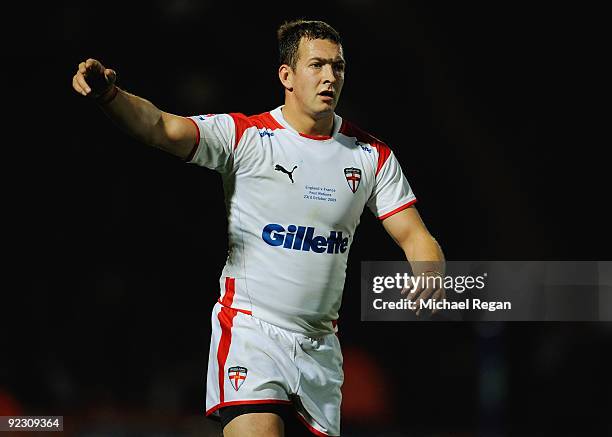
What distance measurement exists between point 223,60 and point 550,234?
9.95ft

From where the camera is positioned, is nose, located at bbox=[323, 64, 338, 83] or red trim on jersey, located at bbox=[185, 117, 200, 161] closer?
red trim on jersey, located at bbox=[185, 117, 200, 161]

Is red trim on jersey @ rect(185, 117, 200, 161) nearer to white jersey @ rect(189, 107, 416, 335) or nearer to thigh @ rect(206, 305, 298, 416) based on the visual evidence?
white jersey @ rect(189, 107, 416, 335)

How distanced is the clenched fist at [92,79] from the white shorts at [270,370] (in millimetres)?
1029

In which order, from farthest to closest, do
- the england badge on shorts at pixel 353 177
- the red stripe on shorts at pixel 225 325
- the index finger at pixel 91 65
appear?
the england badge on shorts at pixel 353 177 < the red stripe on shorts at pixel 225 325 < the index finger at pixel 91 65

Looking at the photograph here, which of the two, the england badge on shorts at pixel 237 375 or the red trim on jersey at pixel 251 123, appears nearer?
the england badge on shorts at pixel 237 375

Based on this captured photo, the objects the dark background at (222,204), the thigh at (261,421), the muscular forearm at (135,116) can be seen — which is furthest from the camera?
the dark background at (222,204)

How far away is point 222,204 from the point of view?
7809 millimetres

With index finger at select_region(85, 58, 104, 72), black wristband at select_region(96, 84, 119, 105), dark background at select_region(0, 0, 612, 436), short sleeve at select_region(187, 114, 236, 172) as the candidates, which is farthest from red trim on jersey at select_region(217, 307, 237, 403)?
dark background at select_region(0, 0, 612, 436)

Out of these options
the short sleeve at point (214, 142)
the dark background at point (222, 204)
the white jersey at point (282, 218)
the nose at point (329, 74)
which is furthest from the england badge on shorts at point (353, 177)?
the dark background at point (222, 204)

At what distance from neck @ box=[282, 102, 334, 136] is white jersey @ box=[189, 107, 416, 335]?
3cm

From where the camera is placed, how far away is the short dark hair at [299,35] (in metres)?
3.89

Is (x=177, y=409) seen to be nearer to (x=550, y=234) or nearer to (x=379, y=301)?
(x=379, y=301)

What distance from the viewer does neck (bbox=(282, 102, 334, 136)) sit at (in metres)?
3.86

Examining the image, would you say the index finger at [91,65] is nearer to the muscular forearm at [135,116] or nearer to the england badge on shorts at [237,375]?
the muscular forearm at [135,116]
